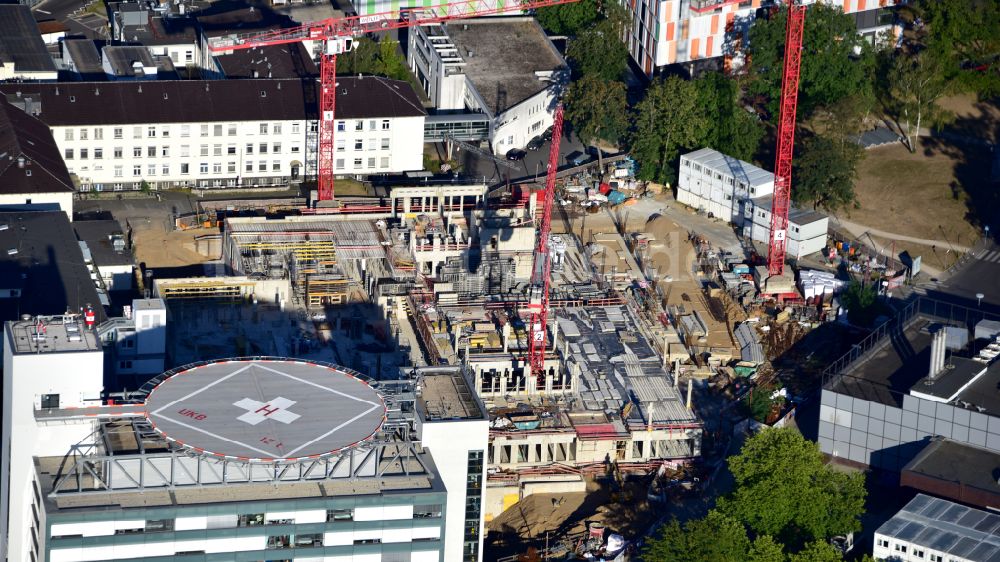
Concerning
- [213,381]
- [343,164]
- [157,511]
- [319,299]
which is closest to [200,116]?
[343,164]

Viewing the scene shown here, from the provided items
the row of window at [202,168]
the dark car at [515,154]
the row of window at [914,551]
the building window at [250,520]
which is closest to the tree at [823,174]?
the dark car at [515,154]

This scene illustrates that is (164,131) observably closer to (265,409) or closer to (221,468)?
(265,409)

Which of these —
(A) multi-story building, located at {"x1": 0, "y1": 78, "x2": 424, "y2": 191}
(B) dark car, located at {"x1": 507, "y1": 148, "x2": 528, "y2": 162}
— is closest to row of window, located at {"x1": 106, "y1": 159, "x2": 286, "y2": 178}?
(A) multi-story building, located at {"x1": 0, "y1": 78, "x2": 424, "y2": 191}

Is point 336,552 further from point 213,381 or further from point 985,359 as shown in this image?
point 985,359

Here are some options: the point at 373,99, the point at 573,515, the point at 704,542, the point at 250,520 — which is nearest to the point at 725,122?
the point at 373,99

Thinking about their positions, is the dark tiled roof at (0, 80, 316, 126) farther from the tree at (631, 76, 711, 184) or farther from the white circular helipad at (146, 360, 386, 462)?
the white circular helipad at (146, 360, 386, 462)

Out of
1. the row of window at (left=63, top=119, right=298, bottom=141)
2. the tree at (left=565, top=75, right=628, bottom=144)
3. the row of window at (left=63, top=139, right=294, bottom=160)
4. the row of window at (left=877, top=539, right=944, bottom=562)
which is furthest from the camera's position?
the tree at (left=565, top=75, right=628, bottom=144)
